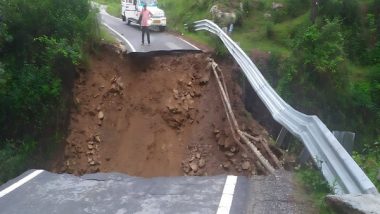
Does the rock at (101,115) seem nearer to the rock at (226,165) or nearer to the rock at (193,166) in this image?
the rock at (193,166)

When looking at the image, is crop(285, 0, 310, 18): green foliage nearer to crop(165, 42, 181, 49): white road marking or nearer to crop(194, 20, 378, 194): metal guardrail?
crop(165, 42, 181, 49): white road marking

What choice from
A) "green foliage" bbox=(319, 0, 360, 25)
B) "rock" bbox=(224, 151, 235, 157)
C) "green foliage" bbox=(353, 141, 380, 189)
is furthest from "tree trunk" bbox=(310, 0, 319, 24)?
"green foliage" bbox=(353, 141, 380, 189)

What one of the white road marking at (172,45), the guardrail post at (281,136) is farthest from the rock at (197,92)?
the guardrail post at (281,136)

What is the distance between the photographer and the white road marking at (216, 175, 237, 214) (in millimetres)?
5285

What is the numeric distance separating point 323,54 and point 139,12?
1259cm

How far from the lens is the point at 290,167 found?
7.26 metres

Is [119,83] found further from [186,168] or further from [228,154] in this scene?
[228,154]

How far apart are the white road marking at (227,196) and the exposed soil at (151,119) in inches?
163

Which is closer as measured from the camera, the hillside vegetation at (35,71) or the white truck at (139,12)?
the hillside vegetation at (35,71)

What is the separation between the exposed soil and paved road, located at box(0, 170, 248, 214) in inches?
172

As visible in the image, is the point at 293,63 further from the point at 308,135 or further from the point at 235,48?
the point at 308,135

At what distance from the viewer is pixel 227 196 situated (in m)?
5.73

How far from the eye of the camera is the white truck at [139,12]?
21078 mm

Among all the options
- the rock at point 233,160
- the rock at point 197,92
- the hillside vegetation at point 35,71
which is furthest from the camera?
the rock at point 197,92
